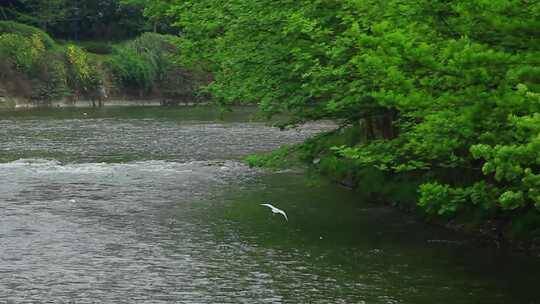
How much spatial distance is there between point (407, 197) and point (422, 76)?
1339 cm

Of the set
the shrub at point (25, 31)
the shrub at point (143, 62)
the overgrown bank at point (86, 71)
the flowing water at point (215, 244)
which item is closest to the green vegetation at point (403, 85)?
the flowing water at point (215, 244)

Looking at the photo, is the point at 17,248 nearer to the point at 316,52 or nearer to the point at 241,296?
the point at 241,296

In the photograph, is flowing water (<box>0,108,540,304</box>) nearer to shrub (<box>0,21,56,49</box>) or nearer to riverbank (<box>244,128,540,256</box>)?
riverbank (<box>244,128,540,256</box>)

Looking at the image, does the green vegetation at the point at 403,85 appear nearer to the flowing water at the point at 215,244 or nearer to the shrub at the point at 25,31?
the flowing water at the point at 215,244

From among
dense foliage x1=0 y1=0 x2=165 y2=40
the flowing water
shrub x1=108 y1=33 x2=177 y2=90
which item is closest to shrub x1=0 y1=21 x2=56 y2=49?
shrub x1=108 y1=33 x2=177 y2=90

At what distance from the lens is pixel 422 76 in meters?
20.8

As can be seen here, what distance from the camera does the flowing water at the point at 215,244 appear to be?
75.2 ft

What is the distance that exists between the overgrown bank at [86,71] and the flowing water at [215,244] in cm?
5892

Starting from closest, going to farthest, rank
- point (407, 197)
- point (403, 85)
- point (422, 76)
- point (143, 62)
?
point (403, 85) → point (422, 76) → point (407, 197) → point (143, 62)

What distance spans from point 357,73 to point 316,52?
9.81ft

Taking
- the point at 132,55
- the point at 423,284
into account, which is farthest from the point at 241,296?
the point at 132,55

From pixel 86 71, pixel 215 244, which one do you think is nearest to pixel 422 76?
pixel 215 244

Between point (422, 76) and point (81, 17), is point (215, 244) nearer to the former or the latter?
point (422, 76)

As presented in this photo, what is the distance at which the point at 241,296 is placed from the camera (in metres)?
22.5
